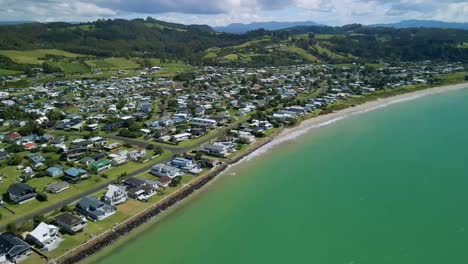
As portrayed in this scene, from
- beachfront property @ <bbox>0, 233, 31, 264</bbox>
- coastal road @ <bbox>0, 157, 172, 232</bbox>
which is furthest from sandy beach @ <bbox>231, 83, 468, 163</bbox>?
beachfront property @ <bbox>0, 233, 31, 264</bbox>

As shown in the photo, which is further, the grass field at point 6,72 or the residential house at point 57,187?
the grass field at point 6,72

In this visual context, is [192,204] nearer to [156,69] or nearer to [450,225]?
[450,225]

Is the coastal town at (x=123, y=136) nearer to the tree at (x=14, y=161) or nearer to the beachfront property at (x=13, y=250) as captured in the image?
the beachfront property at (x=13, y=250)

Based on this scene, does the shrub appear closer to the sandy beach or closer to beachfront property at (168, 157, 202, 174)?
beachfront property at (168, 157, 202, 174)

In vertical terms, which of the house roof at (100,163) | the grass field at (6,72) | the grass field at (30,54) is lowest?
the house roof at (100,163)

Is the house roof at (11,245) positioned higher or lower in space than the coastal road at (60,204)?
higher

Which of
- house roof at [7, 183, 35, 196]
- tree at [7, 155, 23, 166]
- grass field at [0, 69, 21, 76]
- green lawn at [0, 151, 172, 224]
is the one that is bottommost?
green lawn at [0, 151, 172, 224]

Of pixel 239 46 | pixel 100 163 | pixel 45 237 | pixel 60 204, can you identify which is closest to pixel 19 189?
pixel 60 204

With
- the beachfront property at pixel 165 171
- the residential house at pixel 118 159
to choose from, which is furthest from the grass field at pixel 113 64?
the beachfront property at pixel 165 171
